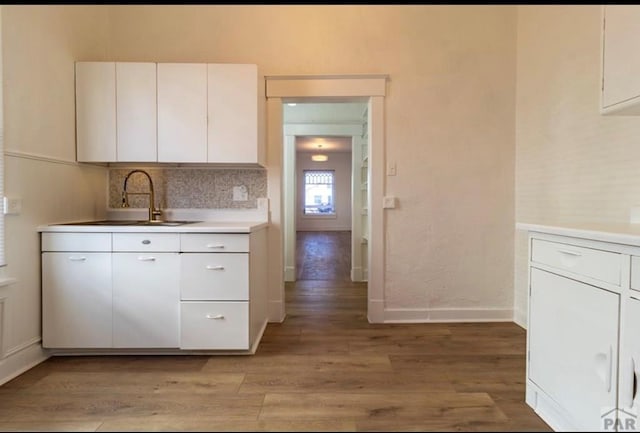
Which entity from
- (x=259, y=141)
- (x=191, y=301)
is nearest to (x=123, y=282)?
(x=191, y=301)

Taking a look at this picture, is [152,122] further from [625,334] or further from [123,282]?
[625,334]

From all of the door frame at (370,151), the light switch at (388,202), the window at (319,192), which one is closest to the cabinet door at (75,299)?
the door frame at (370,151)

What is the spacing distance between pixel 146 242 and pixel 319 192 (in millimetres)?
9867

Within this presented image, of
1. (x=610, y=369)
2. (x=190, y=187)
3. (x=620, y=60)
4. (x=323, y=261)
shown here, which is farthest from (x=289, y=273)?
(x=620, y=60)

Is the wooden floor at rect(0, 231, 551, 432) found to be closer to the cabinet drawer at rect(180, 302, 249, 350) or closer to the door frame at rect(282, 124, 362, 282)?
the cabinet drawer at rect(180, 302, 249, 350)

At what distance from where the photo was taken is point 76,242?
2215mm

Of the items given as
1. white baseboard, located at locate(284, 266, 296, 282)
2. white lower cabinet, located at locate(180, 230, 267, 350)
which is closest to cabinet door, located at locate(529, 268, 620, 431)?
white lower cabinet, located at locate(180, 230, 267, 350)

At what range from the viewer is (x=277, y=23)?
113 inches

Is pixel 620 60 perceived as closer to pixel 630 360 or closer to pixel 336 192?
pixel 630 360

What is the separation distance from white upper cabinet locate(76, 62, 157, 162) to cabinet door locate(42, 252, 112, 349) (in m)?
0.78

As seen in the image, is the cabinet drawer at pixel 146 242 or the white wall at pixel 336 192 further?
the white wall at pixel 336 192

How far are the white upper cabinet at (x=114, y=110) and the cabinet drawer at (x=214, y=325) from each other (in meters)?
1.25

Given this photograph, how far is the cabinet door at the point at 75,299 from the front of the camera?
222cm

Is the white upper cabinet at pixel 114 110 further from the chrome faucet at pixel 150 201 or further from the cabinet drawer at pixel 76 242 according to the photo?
the cabinet drawer at pixel 76 242
